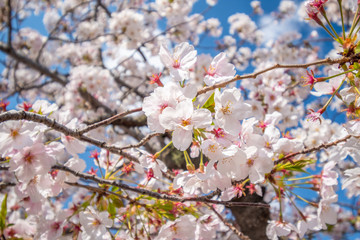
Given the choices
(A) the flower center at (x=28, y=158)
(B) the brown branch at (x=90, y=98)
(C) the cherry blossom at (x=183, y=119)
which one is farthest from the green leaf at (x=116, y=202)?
(B) the brown branch at (x=90, y=98)

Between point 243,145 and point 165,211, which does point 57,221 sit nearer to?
point 165,211

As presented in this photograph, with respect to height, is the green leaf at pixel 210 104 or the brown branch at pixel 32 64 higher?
the brown branch at pixel 32 64

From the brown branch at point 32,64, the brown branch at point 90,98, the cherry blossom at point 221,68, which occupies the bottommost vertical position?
the cherry blossom at point 221,68

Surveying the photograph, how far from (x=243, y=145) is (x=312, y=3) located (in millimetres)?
758

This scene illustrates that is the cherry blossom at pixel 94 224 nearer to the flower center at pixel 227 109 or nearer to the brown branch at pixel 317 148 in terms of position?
the flower center at pixel 227 109

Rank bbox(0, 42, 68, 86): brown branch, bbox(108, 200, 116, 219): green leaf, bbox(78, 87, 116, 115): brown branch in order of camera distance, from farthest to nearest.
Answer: bbox(78, 87, 116, 115): brown branch < bbox(0, 42, 68, 86): brown branch < bbox(108, 200, 116, 219): green leaf

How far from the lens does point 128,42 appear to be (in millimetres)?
5250

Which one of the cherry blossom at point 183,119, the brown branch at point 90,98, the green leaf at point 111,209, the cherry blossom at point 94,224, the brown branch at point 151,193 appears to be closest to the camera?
the cherry blossom at point 183,119

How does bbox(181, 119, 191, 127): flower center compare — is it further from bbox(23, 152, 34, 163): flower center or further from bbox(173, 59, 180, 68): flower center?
bbox(23, 152, 34, 163): flower center

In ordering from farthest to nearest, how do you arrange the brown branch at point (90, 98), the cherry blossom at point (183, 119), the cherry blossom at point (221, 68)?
the brown branch at point (90, 98), the cherry blossom at point (221, 68), the cherry blossom at point (183, 119)

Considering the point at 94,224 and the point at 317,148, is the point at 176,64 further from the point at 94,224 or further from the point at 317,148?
the point at 94,224

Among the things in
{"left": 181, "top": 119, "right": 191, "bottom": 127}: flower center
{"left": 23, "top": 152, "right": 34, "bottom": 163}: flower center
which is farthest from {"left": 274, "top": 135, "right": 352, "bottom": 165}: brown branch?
{"left": 23, "top": 152, "right": 34, "bottom": 163}: flower center

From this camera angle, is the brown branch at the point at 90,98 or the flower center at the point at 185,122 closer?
the flower center at the point at 185,122

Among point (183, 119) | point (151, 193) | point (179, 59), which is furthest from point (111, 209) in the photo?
point (179, 59)
